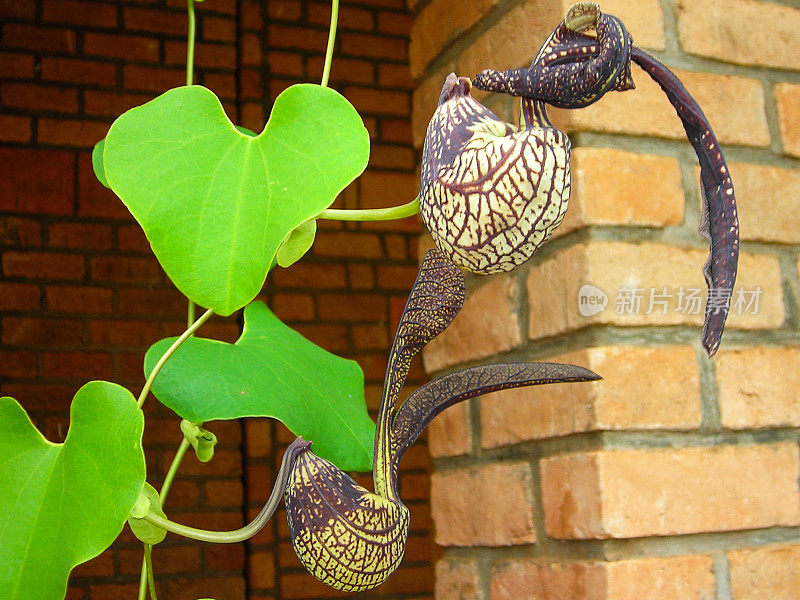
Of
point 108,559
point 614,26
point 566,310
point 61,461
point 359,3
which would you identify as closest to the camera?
point 614,26

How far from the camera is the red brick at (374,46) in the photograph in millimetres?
2422

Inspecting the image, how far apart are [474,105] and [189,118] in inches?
5.2

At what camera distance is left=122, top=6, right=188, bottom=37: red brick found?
226 centimetres

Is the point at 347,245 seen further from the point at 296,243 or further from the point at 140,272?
the point at 296,243

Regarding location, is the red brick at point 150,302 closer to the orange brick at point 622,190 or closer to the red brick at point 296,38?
the red brick at point 296,38

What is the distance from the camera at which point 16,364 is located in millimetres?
2111

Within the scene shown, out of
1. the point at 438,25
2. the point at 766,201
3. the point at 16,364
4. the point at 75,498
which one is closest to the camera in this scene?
the point at 75,498

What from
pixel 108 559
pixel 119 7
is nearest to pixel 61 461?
pixel 108 559

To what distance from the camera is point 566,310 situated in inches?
28.4

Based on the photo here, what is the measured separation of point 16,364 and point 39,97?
68 centimetres

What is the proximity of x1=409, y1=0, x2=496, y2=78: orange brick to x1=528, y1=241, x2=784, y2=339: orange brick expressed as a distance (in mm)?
273

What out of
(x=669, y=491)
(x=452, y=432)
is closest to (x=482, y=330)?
A: (x=452, y=432)

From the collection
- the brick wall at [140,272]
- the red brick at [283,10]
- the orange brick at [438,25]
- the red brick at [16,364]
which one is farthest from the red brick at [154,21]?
the orange brick at [438,25]

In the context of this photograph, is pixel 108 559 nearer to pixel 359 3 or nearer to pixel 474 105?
pixel 359 3
